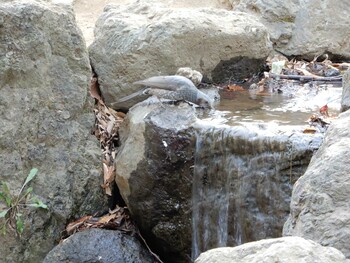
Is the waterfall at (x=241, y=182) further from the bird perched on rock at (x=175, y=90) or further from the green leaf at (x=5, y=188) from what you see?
the green leaf at (x=5, y=188)

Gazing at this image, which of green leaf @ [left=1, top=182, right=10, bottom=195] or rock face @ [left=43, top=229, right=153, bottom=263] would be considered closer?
rock face @ [left=43, top=229, right=153, bottom=263]

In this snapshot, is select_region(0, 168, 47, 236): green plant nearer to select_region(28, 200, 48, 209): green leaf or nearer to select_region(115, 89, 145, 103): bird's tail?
select_region(28, 200, 48, 209): green leaf

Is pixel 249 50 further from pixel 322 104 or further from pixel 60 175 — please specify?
pixel 60 175

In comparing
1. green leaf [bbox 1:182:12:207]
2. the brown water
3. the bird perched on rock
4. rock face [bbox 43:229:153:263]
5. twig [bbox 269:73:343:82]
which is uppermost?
the bird perched on rock

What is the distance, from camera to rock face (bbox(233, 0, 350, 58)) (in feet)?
27.7

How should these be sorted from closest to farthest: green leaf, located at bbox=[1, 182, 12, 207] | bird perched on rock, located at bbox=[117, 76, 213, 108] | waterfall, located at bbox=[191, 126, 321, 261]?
waterfall, located at bbox=[191, 126, 321, 261]
green leaf, located at bbox=[1, 182, 12, 207]
bird perched on rock, located at bbox=[117, 76, 213, 108]

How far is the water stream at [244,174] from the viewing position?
464 centimetres

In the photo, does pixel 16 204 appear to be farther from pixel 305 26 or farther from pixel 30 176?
pixel 305 26

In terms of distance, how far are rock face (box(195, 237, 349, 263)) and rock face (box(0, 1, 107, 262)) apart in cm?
360

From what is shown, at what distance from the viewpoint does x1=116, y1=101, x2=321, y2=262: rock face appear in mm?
4688

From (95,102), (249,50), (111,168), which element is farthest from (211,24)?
(111,168)

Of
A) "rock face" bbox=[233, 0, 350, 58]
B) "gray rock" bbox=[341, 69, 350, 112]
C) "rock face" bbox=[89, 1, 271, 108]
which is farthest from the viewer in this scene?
"rock face" bbox=[233, 0, 350, 58]

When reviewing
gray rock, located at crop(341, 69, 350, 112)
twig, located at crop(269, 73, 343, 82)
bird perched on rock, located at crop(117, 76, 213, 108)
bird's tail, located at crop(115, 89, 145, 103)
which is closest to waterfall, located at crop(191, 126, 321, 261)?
gray rock, located at crop(341, 69, 350, 112)

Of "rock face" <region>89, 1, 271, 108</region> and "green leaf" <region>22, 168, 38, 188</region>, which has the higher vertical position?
"rock face" <region>89, 1, 271, 108</region>
